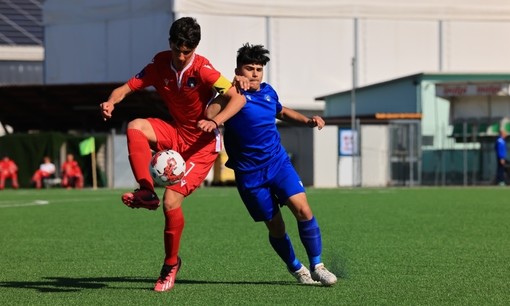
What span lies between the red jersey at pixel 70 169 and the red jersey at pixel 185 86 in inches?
1246

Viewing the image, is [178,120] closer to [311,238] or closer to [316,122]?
[316,122]

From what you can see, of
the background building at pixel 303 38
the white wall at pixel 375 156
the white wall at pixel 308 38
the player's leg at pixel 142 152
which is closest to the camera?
the player's leg at pixel 142 152

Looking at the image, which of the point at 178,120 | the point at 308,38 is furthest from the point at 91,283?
the point at 308,38

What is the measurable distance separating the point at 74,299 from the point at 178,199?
4.17 ft

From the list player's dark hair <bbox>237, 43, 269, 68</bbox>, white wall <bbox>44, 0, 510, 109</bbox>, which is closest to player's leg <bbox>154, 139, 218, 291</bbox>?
player's dark hair <bbox>237, 43, 269, 68</bbox>

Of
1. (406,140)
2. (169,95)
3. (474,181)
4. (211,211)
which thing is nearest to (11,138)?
(406,140)

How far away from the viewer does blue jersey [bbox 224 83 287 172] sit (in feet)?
29.4

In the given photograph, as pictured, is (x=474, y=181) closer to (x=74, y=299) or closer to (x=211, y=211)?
(x=211, y=211)

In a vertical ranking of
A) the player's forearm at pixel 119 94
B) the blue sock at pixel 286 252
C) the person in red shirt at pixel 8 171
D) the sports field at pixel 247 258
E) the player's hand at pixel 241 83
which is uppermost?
the player's hand at pixel 241 83

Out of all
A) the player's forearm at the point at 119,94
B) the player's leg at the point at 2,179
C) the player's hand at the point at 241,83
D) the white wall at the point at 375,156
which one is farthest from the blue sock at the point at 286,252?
the white wall at the point at 375,156

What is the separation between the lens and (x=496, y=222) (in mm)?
17328

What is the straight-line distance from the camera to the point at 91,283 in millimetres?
9352

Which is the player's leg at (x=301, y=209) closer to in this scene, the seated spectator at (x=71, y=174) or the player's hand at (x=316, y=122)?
the player's hand at (x=316, y=122)

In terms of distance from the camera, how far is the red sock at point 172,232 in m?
9.02
